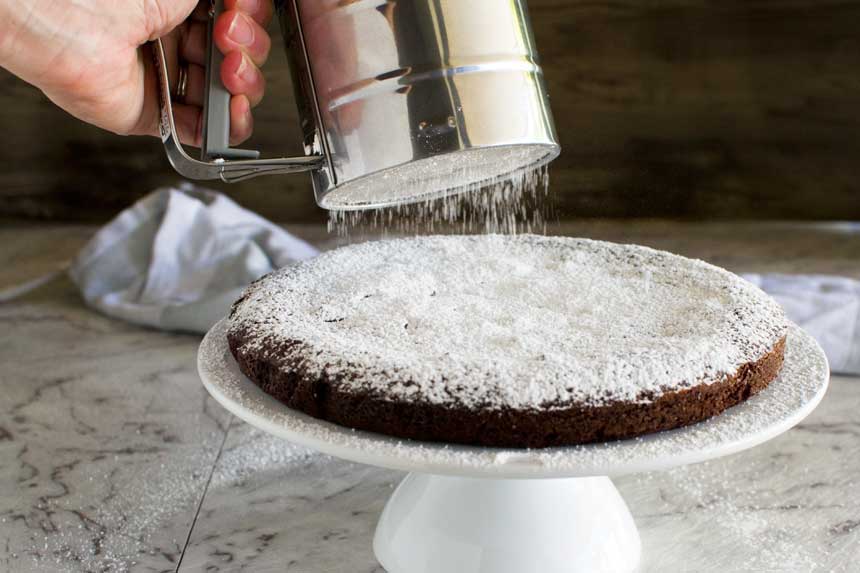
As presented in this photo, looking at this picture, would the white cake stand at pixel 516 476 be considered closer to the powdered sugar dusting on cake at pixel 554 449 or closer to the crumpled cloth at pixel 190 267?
the powdered sugar dusting on cake at pixel 554 449

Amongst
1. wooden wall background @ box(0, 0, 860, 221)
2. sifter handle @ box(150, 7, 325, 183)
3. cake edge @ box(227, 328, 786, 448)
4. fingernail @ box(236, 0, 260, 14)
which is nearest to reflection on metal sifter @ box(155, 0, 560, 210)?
sifter handle @ box(150, 7, 325, 183)

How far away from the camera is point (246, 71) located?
1.04m

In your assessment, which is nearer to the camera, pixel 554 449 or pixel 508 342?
pixel 554 449

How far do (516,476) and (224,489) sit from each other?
0.53m

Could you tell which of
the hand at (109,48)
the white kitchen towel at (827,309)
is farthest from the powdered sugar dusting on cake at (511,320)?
the white kitchen towel at (827,309)

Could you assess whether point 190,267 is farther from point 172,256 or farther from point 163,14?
point 163,14

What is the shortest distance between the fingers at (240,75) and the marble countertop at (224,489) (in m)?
0.46

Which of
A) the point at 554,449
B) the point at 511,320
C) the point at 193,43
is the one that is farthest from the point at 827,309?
the point at 193,43

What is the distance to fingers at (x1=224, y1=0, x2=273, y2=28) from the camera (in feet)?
3.31

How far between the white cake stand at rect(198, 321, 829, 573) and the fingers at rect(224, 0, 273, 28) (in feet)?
1.11

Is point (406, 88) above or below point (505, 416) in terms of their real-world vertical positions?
above

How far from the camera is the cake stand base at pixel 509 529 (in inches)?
35.6

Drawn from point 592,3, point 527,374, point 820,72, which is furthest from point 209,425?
point 820,72

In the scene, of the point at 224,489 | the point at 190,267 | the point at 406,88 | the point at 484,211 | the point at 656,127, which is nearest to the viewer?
the point at 406,88
